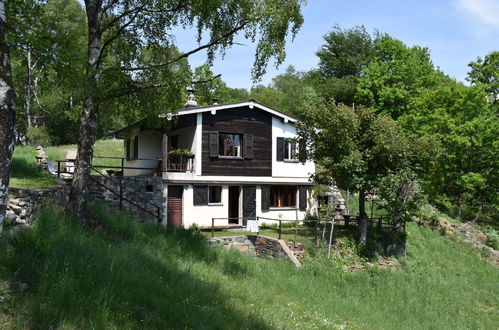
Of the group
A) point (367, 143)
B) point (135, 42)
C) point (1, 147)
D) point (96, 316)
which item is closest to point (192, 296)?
point (96, 316)

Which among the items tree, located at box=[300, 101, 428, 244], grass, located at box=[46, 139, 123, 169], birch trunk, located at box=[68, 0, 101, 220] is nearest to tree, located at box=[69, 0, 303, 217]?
birch trunk, located at box=[68, 0, 101, 220]

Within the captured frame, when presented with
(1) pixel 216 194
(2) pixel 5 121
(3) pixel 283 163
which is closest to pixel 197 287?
(2) pixel 5 121

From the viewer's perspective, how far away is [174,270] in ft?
31.1

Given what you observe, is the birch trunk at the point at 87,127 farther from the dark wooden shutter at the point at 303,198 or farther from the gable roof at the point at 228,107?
the dark wooden shutter at the point at 303,198

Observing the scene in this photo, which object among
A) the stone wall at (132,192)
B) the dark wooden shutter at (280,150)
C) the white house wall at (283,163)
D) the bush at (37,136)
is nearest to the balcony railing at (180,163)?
the stone wall at (132,192)

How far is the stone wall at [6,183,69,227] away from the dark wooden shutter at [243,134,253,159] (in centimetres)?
1305

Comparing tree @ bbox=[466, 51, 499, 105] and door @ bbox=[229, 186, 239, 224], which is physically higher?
tree @ bbox=[466, 51, 499, 105]

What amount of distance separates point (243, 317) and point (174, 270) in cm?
248

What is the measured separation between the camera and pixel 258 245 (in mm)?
18375

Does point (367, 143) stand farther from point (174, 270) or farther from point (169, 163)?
point (174, 270)

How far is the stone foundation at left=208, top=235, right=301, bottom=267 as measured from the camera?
55.6 feet

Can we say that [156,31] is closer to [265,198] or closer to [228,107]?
[228,107]

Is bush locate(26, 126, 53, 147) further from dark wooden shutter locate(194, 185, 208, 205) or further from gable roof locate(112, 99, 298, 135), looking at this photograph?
dark wooden shutter locate(194, 185, 208, 205)

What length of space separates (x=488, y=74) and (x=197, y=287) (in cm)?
3077
